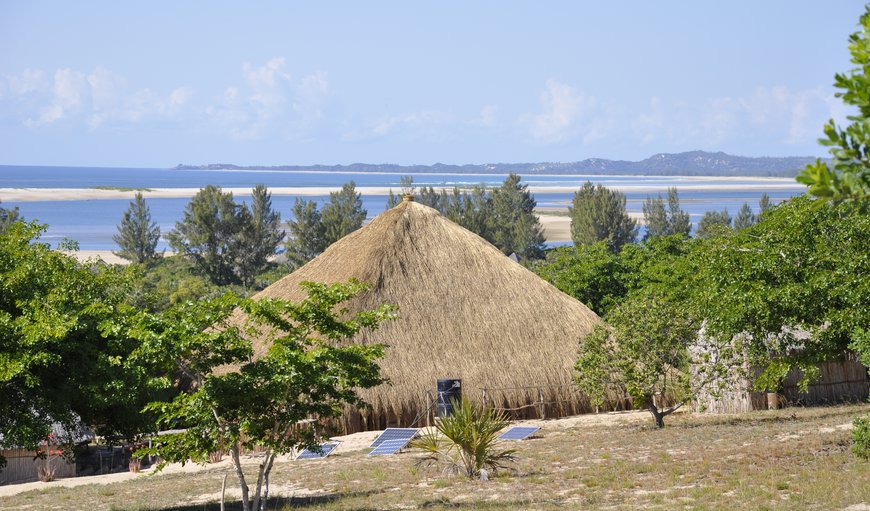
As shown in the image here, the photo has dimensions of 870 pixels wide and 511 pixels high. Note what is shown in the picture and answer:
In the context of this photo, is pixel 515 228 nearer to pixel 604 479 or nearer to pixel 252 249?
pixel 252 249

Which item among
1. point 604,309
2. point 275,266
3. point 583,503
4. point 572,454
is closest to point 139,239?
point 275,266

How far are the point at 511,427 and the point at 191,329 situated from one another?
13.9m

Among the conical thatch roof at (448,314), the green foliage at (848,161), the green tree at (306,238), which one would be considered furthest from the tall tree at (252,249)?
the green foliage at (848,161)

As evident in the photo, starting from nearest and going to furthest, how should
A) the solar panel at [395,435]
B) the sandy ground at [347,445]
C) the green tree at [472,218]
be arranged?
the sandy ground at [347,445]
the solar panel at [395,435]
the green tree at [472,218]

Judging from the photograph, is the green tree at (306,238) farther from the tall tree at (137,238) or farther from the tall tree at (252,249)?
the tall tree at (137,238)

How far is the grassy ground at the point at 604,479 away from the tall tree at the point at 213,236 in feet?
156

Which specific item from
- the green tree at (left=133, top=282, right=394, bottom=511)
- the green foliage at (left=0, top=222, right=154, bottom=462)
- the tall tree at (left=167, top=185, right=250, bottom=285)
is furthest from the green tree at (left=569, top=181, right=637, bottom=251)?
the green tree at (left=133, top=282, right=394, bottom=511)

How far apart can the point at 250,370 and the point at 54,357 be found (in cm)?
284

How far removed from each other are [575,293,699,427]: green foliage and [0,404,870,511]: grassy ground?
1210 millimetres

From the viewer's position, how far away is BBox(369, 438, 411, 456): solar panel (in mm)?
23047

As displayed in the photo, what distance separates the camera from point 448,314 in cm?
3028

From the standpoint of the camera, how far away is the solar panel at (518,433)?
23975mm

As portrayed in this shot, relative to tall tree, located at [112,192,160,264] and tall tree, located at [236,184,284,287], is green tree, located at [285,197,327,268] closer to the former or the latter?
tall tree, located at [236,184,284,287]

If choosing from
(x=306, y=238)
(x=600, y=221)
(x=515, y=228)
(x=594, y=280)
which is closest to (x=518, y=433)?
(x=594, y=280)
